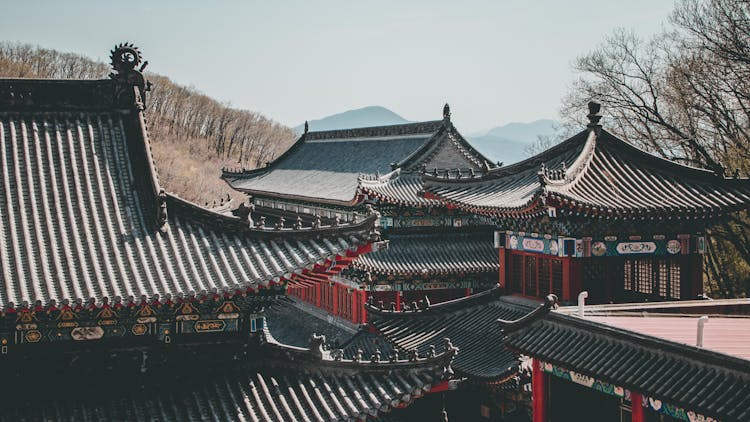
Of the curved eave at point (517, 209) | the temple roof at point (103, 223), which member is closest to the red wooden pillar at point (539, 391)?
the curved eave at point (517, 209)

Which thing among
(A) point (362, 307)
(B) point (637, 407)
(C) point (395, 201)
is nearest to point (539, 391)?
(B) point (637, 407)

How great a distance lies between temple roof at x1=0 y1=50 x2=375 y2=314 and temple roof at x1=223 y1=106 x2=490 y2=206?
12735 millimetres

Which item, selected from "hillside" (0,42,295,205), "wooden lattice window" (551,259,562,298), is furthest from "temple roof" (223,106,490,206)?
"hillside" (0,42,295,205)

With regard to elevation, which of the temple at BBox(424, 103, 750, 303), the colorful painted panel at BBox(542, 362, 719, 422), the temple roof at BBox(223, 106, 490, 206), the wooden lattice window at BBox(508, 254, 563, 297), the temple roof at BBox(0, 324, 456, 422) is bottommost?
the colorful painted panel at BBox(542, 362, 719, 422)

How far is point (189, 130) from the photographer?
78.2 metres

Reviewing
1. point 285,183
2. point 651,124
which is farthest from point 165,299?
point 651,124

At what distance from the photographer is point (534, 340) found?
12.7 meters

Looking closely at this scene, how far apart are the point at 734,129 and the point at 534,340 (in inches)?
761

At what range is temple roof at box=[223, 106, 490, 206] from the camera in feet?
88.5

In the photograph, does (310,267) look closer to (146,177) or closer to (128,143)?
(146,177)

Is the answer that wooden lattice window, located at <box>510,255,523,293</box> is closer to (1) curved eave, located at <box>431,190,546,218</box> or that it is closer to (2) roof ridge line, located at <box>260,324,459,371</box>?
(1) curved eave, located at <box>431,190,546,218</box>

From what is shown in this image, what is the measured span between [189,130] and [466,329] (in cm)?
6433

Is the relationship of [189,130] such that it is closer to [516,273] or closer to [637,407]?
[516,273]

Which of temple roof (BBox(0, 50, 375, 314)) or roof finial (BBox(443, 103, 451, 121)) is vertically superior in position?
roof finial (BBox(443, 103, 451, 121))
